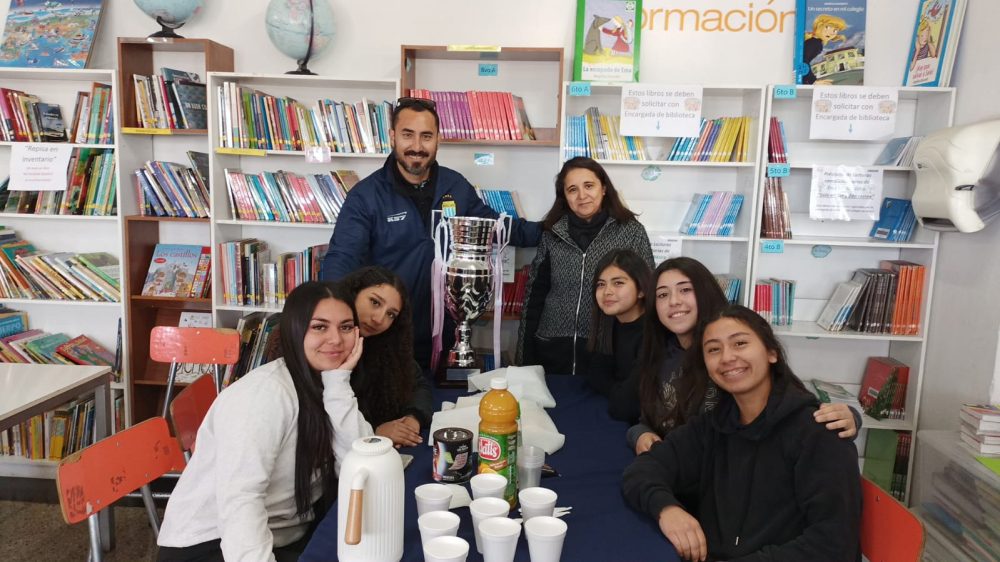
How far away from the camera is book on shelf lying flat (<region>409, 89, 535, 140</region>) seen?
118 inches

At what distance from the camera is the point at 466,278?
218 cm

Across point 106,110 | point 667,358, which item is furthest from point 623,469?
point 106,110

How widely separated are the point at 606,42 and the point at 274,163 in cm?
174

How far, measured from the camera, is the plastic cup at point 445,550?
93 centimetres

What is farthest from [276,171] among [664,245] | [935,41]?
[935,41]

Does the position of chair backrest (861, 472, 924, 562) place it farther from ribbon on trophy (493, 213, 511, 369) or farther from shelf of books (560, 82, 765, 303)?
shelf of books (560, 82, 765, 303)

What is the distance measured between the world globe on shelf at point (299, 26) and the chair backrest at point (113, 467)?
1.94 meters

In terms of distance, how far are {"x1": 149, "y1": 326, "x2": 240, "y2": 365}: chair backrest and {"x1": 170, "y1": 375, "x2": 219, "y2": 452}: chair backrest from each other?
169mm

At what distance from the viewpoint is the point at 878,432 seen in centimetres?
305

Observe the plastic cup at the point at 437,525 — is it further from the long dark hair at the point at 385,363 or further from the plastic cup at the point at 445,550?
the long dark hair at the point at 385,363

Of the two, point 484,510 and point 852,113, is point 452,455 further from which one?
point 852,113

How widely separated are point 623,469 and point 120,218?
8.83 feet

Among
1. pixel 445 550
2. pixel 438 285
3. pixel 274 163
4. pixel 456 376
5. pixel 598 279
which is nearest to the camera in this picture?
Answer: pixel 445 550

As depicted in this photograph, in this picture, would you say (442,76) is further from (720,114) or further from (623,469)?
(623,469)
